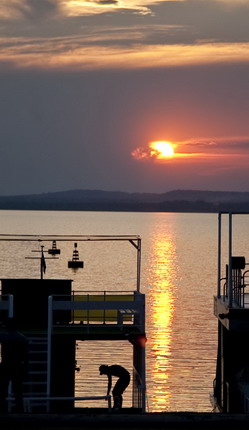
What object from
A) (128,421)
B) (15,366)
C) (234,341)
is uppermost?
(15,366)

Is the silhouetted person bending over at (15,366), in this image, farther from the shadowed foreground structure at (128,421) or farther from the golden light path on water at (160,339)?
the golden light path on water at (160,339)

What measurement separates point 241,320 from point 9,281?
8.22 metres

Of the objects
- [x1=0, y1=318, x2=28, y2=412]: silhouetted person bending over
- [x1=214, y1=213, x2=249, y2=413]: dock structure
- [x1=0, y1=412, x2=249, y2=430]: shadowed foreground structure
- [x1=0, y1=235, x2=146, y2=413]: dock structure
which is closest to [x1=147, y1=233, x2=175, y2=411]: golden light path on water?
[x1=214, y1=213, x2=249, y2=413]: dock structure

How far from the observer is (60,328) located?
30.5m

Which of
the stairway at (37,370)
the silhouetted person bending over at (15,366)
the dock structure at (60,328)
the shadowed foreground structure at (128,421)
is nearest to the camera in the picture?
the shadowed foreground structure at (128,421)

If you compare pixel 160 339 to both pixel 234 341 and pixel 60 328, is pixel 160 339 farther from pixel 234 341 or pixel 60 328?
pixel 60 328

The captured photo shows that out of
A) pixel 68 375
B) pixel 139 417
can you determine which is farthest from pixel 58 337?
pixel 139 417

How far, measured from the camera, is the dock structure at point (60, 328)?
94.0 feet

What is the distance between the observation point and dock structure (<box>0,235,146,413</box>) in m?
28.7

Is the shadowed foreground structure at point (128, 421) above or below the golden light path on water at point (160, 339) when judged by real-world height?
above

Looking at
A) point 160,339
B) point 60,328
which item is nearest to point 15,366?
point 60,328

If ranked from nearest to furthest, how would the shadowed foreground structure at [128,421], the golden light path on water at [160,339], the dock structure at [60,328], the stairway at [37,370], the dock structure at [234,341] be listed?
the shadowed foreground structure at [128,421], the stairway at [37,370], the dock structure at [60,328], the dock structure at [234,341], the golden light path on water at [160,339]

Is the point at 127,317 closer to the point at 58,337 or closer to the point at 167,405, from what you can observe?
the point at 58,337

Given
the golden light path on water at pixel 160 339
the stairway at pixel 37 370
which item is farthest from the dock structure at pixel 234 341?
the golden light path on water at pixel 160 339
